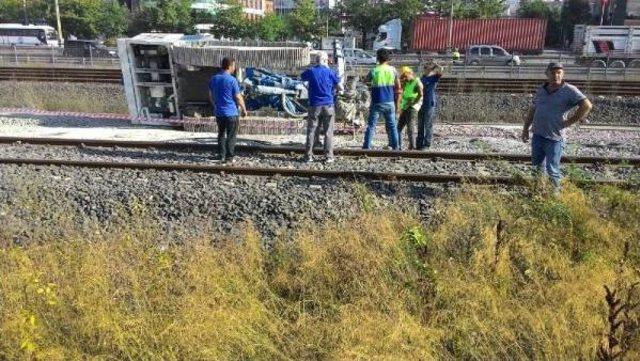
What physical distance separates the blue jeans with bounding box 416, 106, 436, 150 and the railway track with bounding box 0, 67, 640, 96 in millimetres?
12455

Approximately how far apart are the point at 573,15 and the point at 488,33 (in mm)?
26232

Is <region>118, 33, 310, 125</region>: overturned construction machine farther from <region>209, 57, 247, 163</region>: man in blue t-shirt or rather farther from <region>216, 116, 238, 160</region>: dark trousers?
<region>216, 116, 238, 160</region>: dark trousers

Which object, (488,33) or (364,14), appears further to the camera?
(364,14)

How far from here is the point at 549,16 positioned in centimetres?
6334

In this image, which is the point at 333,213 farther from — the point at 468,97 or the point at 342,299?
the point at 468,97

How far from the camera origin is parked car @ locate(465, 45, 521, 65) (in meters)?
32.4

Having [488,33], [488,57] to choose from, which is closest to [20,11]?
[488,33]

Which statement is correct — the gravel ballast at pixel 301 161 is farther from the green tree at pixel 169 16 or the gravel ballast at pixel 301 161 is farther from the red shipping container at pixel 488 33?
the green tree at pixel 169 16

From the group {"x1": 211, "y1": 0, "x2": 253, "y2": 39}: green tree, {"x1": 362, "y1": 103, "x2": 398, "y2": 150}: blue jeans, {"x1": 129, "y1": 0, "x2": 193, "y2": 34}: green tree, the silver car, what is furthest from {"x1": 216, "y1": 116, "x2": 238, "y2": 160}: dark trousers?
{"x1": 129, "y1": 0, "x2": 193, "y2": 34}: green tree

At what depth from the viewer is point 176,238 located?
5461mm

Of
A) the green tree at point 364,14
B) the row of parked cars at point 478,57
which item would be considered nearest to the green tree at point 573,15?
the green tree at point 364,14

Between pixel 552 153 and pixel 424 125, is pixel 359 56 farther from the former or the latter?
pixel 552 153

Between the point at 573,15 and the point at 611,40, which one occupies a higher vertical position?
the point at 573,15

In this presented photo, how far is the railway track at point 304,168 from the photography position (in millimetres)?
7168
